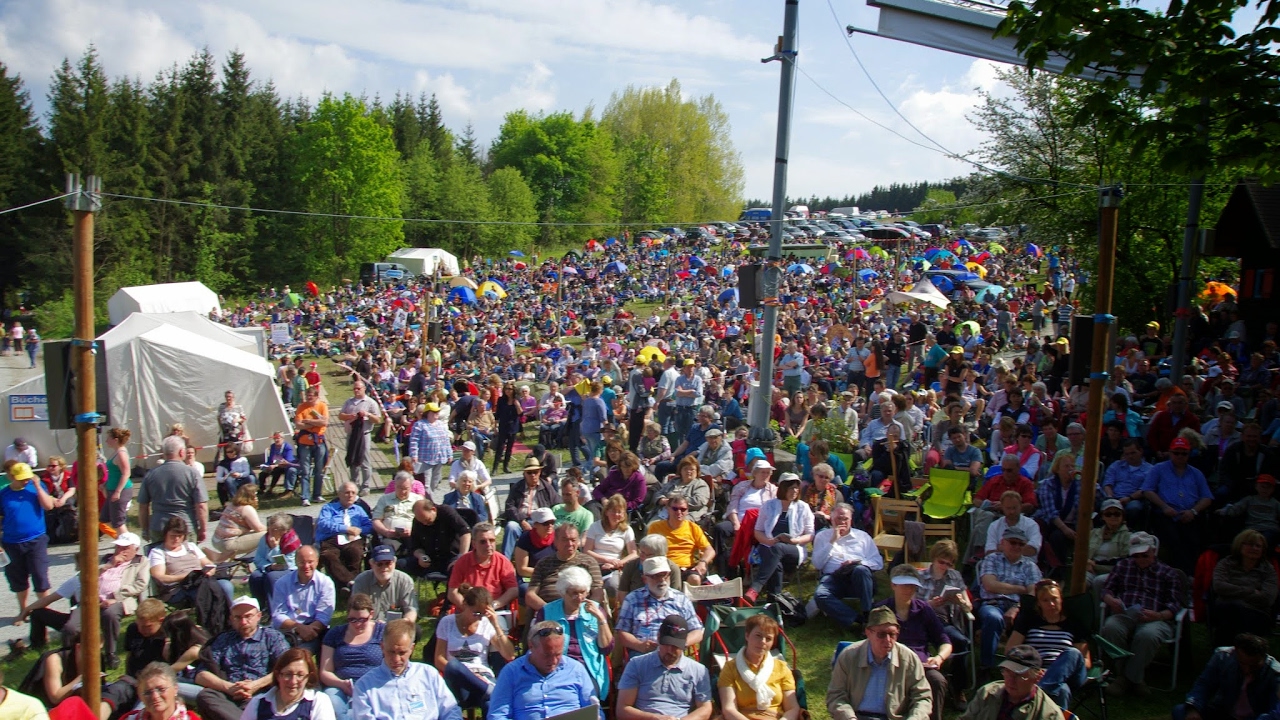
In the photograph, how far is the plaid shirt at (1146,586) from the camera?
6379 millimetres

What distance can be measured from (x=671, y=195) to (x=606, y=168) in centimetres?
595

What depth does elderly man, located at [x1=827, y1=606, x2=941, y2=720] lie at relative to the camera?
206 inches

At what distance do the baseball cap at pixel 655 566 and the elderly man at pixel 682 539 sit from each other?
1303 mm

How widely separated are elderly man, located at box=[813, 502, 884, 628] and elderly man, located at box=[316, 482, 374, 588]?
12.7 feet

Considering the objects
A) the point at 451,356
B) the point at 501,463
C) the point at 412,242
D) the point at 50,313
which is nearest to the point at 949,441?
the point at 501,463

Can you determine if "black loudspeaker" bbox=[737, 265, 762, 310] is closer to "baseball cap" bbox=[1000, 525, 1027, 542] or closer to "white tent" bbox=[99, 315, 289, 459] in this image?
"baseball cap" bbox=[1000, 525, 1027, 542]

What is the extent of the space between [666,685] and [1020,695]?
1936 millimetres

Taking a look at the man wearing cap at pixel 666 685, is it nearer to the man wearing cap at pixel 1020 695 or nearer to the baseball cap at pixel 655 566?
the baseball cap at pixel 655 566

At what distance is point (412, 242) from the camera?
64.4 metres

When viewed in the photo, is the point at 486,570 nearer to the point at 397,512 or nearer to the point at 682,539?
the point at 682,539

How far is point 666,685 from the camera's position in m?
5.45

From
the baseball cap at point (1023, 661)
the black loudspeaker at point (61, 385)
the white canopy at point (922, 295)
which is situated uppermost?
the white canopy at point (922, 295)

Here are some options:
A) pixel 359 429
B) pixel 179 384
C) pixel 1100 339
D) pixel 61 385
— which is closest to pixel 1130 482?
pixel 1100 339

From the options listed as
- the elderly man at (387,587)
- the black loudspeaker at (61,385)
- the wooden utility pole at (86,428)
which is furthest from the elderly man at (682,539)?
the black loudspeaker at (61,385)
